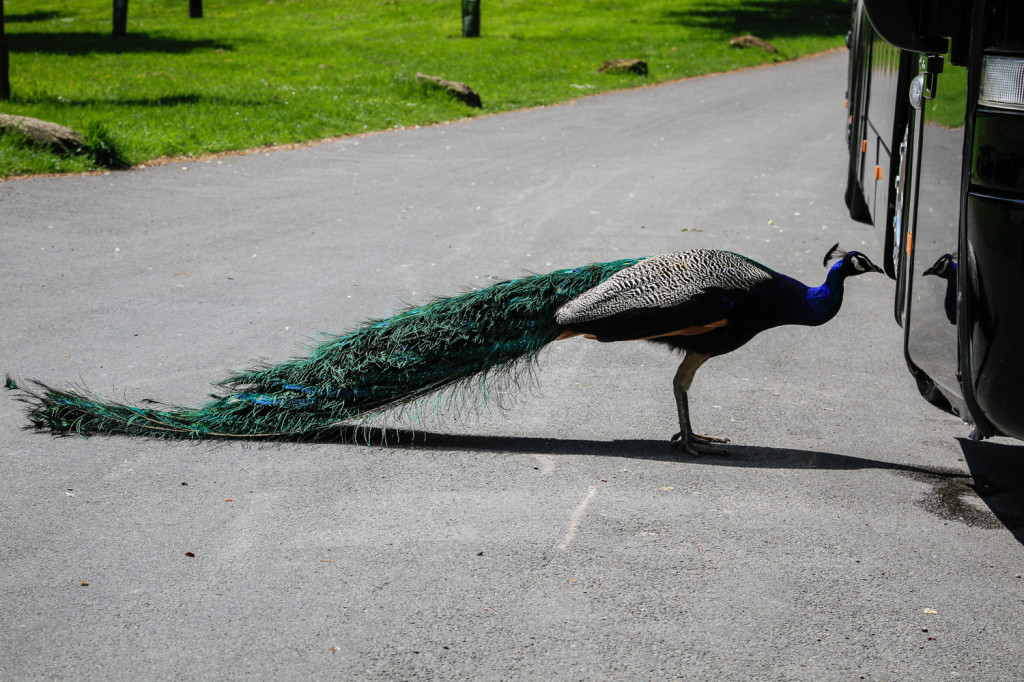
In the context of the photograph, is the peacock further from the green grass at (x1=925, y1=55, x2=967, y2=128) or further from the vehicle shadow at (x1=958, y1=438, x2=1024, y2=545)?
the vehicle shadow at (x1=958, y1=438, x2=1024, y2=545)

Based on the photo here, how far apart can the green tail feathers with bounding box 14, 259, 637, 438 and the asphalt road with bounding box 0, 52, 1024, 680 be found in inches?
5.2

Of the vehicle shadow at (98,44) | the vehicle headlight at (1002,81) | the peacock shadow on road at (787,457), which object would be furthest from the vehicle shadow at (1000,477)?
the vehicle shadow at (98,44)

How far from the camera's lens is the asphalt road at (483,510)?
3.58m

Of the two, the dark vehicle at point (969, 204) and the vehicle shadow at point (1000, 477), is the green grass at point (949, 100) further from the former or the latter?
the vehicle shadow at point (1000, 477)

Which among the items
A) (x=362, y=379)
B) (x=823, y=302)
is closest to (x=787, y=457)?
(x=823, y=302)

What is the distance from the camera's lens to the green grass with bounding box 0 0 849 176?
15.1 metres

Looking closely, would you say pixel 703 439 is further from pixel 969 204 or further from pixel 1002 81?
pixel 1002 81

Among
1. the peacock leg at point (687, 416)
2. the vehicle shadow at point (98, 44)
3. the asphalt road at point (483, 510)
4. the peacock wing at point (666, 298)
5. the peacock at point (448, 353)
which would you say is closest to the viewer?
the asphalt road at point (483, 510)

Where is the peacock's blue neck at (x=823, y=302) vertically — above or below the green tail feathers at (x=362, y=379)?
above

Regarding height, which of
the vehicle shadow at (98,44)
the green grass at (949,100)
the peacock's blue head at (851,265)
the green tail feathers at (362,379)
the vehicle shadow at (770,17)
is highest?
the vehicle shadow at (770,17)

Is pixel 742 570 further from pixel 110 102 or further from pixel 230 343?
pixel 110 102

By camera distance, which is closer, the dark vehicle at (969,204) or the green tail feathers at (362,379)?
the dark vehicle at (969,204)

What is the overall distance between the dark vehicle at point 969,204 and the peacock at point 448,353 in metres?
0.58

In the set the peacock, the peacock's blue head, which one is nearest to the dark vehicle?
the peacock's blue head
